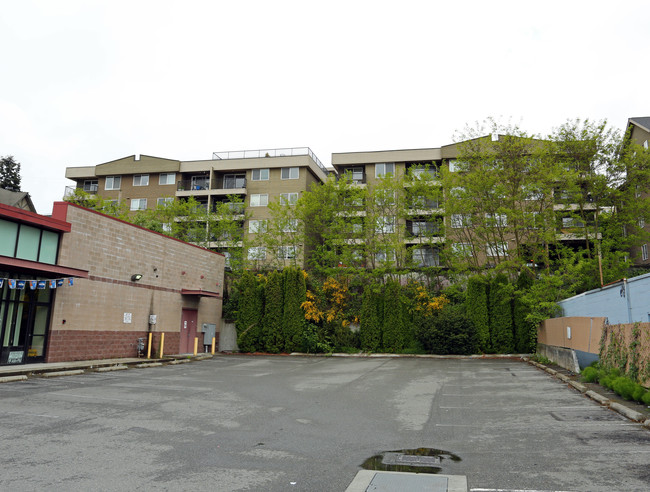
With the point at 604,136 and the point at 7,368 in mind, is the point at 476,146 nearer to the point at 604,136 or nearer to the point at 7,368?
the point at 604,136

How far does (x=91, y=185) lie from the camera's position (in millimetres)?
54406

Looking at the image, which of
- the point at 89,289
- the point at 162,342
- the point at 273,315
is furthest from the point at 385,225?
the point at 89,289

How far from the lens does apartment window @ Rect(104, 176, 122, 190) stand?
52531 mm

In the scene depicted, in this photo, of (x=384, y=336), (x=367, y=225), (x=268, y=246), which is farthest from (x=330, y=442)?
(x=268, y=246)

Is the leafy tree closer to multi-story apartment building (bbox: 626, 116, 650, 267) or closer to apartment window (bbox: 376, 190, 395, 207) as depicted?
apartment window (bbox: 376, 190, 395, 207)

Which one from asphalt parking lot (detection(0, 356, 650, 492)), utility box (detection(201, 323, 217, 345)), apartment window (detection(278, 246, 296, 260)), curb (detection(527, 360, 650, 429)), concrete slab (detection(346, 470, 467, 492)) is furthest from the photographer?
apartment window (detection(278, 246, 296, 260))

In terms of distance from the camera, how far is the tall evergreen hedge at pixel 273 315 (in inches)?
1205

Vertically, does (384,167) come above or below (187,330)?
above

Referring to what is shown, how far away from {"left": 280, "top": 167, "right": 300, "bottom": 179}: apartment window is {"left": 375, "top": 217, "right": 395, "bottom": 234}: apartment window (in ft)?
53.5

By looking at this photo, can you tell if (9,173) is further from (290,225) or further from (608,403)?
(608,403)

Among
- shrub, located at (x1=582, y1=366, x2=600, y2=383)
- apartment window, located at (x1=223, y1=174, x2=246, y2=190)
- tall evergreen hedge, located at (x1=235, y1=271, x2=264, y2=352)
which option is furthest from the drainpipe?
apartment window, located at (x1=223, y1=174, x2=246, y2=190)

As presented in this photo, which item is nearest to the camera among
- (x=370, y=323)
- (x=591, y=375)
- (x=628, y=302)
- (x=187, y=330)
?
(x=591, y=375)

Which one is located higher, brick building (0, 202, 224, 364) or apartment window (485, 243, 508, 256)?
apartment window (485, 243, 508, 256)

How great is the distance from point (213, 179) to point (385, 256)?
24477 millimetres
